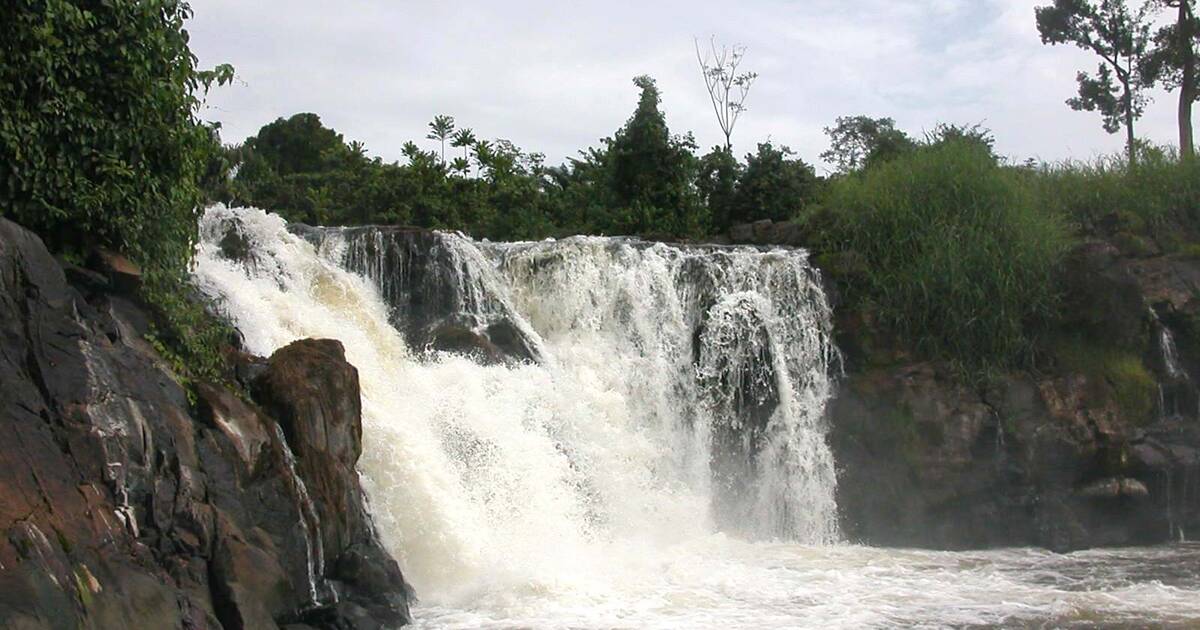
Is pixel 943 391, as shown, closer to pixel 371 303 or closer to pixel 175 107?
pixel 371 303

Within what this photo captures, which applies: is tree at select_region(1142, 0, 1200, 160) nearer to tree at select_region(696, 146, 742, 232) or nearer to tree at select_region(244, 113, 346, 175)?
tree at select_region(696, 146, 742, 232)

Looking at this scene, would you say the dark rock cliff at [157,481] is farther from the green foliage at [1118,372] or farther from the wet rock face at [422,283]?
the green foliage at [1118,372]

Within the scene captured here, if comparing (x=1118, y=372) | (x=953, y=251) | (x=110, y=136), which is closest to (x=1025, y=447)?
(x=1118, y=372)

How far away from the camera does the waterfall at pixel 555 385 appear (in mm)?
11586

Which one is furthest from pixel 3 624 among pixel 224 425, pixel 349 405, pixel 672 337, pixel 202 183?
pixel 672 337

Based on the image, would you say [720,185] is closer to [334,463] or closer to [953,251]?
[953,251]

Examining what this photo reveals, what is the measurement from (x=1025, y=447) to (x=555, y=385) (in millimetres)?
6023

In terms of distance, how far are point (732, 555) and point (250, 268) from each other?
6.05 metres

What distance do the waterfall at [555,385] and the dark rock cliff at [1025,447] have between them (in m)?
0.57

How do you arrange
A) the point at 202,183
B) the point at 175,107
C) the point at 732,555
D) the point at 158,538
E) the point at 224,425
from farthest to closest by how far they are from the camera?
the point at 732,555
the point at 202,183
the point at 175,107
the point at 224,425
the point at 158,538

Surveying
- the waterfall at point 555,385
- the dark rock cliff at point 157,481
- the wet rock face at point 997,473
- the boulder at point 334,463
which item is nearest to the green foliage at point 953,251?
the wet rock face at point 997,473

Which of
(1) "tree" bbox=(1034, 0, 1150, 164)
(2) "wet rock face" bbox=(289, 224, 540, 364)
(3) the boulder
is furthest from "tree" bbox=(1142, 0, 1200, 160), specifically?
(3) the boulder

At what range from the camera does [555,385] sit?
46.5 feet

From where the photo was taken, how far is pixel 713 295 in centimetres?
1611
